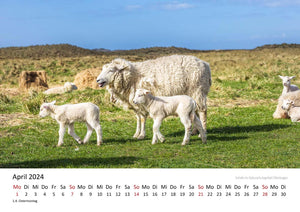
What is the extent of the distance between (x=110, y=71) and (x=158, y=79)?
1252mm

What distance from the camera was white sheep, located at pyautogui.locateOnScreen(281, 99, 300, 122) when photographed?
40.0 feet

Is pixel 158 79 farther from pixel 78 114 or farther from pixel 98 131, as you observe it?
pixel 78 114

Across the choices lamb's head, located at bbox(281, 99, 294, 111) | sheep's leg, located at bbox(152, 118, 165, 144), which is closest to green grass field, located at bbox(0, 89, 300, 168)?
sheep's leg, located at bbox(152, 118, 165, 144)

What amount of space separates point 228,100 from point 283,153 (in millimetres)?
8800

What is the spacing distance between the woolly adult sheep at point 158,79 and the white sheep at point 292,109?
10.8 ft

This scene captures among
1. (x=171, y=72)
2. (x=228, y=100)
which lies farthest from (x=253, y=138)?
(x=228, y=100)

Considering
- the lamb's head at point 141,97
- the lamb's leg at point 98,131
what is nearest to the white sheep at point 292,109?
the lamb's head at point 141,97

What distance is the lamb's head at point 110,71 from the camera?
997 cm

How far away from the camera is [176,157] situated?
313 inches
